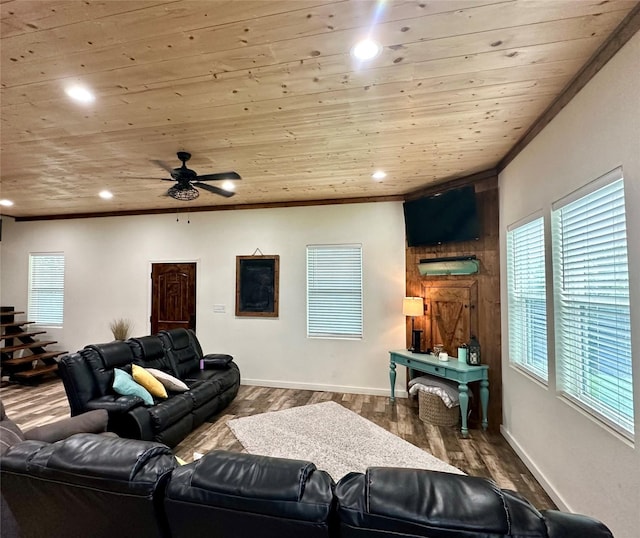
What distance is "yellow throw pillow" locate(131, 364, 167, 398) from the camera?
3.16 m

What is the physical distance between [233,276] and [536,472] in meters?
4.51

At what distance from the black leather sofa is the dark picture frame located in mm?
4120

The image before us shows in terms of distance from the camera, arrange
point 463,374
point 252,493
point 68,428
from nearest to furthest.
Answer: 1. point 252,493
2. point 68,428
3. point 463,374

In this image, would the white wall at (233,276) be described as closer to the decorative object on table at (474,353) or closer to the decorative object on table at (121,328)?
the decorative object on table at (121,328)

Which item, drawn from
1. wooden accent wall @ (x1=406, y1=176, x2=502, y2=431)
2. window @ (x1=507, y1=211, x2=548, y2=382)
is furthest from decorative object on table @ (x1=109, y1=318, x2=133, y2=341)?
window @ (x1=507, y1=211, x2=548, y2=382)

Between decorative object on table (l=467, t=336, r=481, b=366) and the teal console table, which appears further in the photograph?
decorative object on table (l=467, t=336, r=481, b=366)

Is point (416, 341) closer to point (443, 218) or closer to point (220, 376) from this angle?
point (443, 218)

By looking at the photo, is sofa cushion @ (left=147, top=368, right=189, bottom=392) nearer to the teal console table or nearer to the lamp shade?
the teal console table

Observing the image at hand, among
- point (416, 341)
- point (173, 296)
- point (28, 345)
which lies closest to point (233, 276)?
point (173, 296)

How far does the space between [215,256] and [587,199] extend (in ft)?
16.1

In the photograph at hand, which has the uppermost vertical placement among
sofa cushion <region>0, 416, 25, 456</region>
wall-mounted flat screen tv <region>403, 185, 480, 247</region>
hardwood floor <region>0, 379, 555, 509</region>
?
wall-mounted flat screen tv <region>403, 185, 480, 247</region>

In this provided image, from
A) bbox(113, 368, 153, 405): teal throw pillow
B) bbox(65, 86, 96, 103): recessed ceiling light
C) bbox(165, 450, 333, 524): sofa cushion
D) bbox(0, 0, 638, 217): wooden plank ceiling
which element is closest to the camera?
bbox(165, 450, 333, 524): sofa cushion

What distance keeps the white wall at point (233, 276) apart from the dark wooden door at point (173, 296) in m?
0.13

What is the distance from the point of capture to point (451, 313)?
13.7 ft
